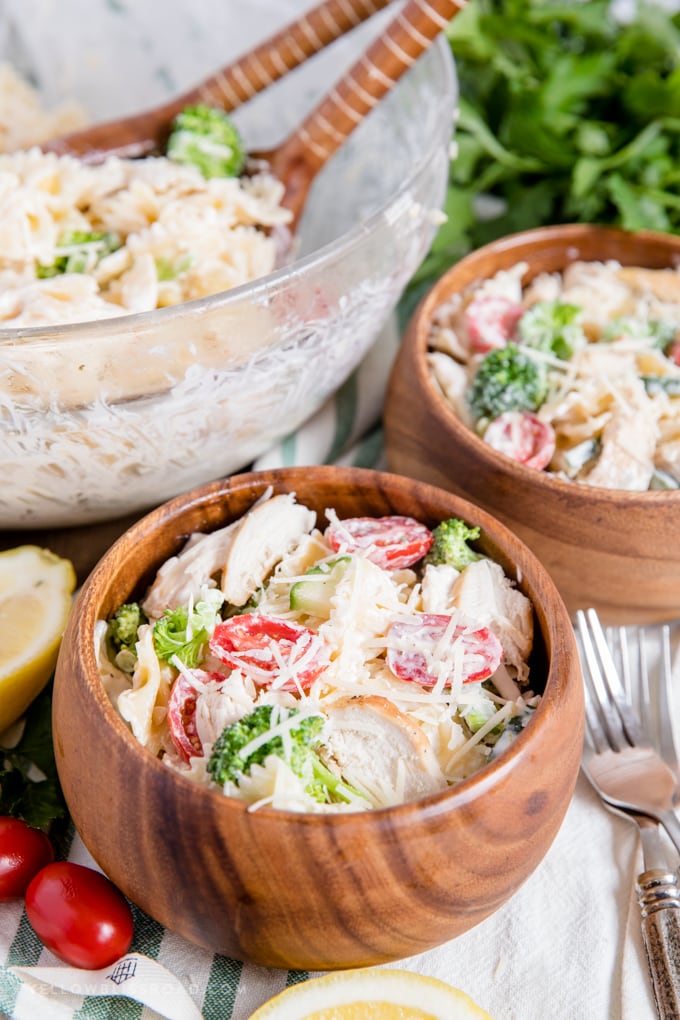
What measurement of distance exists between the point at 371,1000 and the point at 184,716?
44 cm

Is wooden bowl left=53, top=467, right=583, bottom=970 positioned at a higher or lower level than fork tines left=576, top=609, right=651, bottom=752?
higher

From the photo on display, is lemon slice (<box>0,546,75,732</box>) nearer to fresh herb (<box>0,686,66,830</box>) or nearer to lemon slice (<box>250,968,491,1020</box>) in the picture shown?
fresh herb (<box>0,686,66,830</box>)

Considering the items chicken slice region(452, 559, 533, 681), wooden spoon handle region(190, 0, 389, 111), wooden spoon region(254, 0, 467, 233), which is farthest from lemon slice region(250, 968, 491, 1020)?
wooden spoon handle region(190, 0, 389, 111)

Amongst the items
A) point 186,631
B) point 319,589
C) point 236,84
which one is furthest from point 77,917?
point 236,84

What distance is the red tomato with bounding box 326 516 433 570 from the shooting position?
1571mm

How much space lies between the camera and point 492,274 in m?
2.19

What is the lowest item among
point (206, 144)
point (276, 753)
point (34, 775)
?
point (34, 775)

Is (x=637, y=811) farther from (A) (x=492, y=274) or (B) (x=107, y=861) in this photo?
(A) (x=492, y=274)

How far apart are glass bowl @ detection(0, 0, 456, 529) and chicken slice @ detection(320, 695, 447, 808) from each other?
0.68 meters

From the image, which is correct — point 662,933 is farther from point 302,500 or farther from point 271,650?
point 302,500

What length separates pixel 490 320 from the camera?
6.68ft

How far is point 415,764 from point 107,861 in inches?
16.9

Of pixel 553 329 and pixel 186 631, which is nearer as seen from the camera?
pixel 186 631

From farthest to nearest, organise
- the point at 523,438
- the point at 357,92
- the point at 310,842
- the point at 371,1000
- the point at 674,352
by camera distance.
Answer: the point at 357,92 < the point at 674,352 < the point at 523,438 < the point at 371,1000 < the point at 310,842
